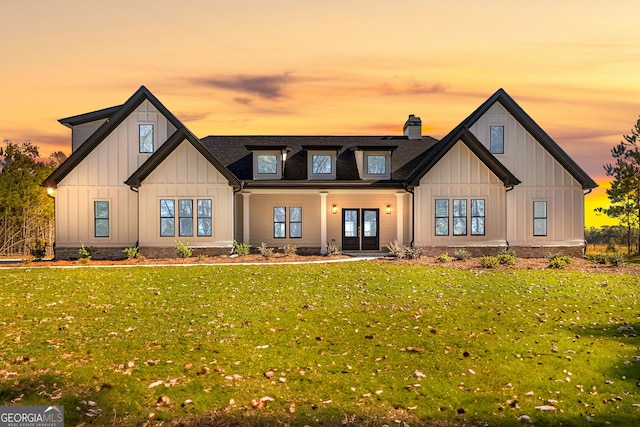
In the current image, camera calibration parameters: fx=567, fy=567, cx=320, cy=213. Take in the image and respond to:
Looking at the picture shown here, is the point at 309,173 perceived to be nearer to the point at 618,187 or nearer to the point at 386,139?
the point at 386,139

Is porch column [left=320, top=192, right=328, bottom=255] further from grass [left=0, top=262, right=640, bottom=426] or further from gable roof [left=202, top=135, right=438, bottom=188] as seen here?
grass [left=0, top=262, right=640, bottom=426]

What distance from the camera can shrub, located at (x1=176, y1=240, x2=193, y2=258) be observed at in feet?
81.6

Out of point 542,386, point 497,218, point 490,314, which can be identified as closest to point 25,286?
point 490,314

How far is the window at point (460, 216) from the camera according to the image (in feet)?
87.7

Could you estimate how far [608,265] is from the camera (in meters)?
24.5

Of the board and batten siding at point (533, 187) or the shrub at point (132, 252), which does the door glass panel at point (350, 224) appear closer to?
the board and batten siding at point (533, 187)

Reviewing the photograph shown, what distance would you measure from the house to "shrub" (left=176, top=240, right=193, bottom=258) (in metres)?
0.27

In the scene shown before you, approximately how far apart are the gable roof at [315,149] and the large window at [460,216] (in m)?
2.36

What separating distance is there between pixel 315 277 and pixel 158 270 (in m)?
5.77

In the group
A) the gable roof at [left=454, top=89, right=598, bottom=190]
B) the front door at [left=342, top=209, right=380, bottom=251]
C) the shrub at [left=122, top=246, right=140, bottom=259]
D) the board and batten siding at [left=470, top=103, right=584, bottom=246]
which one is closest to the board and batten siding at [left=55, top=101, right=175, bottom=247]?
the shrub at [left=122, top=246, right=140, bottom=259]

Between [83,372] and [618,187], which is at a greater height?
[618,187]

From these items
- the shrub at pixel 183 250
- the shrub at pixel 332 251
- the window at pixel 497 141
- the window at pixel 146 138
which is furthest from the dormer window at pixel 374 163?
the window at pixel 146 138

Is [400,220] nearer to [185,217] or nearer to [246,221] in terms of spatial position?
[246,221]

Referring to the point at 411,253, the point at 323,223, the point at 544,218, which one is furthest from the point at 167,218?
the point at 544,218
